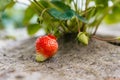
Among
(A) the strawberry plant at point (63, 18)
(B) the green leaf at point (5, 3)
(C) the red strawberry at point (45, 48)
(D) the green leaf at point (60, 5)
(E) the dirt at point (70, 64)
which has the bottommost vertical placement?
(E) the dirt at point (70, 64)

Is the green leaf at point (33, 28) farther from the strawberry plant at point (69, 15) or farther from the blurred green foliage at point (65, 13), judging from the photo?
the strawberry plant at point (69, 15)

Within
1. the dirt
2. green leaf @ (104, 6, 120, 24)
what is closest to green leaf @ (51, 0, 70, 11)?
the dirt

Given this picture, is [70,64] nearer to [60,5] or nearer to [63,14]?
[63,14]

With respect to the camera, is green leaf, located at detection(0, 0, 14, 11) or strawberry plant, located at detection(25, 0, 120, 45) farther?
green leaf, located at detection(0, 0, 14, 11)

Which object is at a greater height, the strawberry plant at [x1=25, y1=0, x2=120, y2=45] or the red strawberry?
the strawberry plant at [x1=25, y1=0, x2=120, y2=45]

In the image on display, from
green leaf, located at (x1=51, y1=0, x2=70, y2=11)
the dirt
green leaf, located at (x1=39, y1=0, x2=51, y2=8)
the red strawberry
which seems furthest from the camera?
green leaf, located at (x1=39, y1=0, x2=51, y2=8)

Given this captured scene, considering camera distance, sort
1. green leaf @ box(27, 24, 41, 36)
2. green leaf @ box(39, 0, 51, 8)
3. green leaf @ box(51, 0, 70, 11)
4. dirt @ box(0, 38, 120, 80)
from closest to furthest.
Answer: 1. dirt @ box(0, 38, 120, 80)
2. green leaf @ box(51, 0, 70, 11)
3. green leaf @ box(39, 0, 51, 8)
4. green leaf @ box(27, 24, 41, 36)

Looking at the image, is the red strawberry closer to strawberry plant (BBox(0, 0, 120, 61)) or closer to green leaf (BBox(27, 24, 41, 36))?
strawberry plant (BBox(0, 0, 120, 61))

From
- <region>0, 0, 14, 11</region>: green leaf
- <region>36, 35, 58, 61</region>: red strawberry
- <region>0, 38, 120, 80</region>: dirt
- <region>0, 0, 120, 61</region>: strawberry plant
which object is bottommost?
<region>0, 38, 120, 80</region>: dirt

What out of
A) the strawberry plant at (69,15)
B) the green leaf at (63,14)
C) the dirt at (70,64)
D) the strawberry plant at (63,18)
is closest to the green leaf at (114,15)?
the strawberry plant at (63,18)

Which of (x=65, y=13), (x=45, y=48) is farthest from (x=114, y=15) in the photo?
(x=45, y=48)
